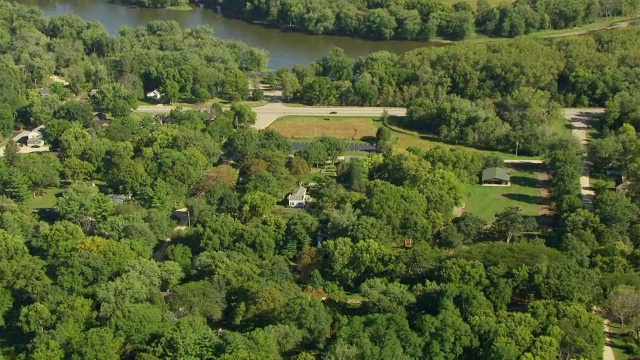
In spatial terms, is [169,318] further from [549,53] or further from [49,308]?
[549,53]

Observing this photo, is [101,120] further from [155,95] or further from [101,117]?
[155,95]

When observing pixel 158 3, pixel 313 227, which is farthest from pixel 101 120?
pixel 158 3

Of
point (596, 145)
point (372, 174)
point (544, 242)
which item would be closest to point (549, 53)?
point (596, 145)

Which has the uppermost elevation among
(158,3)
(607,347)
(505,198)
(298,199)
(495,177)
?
(158,3)

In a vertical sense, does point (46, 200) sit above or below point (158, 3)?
below

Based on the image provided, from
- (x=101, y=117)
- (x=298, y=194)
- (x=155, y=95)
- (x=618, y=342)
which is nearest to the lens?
(x=618, y=342)

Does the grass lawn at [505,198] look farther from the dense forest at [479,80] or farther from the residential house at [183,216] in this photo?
the residential house at [183,216]
